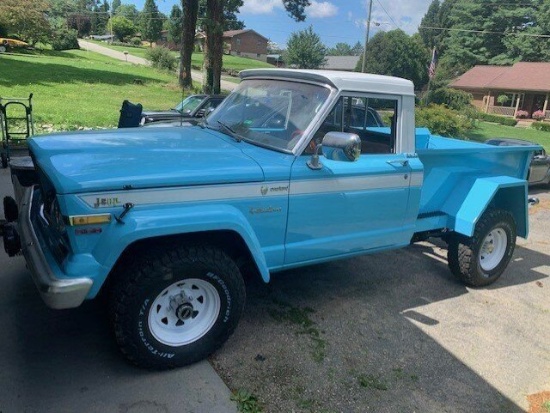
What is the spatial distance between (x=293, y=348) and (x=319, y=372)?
1.08 ft

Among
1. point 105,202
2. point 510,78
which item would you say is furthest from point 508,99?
point 105,202

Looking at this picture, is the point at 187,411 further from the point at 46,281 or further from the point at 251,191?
the point at 251,191

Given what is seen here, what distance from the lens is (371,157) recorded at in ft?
13.6

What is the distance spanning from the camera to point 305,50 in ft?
218

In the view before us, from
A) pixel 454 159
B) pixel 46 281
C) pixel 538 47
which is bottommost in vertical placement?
pixel 46 281

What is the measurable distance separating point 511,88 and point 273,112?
162 feet

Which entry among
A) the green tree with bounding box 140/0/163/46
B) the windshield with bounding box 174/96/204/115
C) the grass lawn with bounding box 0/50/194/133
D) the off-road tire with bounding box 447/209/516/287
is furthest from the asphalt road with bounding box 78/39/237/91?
the off-road tire with bounding box 447/209/516/287

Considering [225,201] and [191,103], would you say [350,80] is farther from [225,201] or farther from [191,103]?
[191,103]

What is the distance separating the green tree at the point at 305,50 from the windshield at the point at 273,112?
64178mm

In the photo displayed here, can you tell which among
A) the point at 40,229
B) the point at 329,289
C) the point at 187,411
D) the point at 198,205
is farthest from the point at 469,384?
the point at 40,229

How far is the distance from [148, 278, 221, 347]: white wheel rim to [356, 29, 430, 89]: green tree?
5818 centimetres

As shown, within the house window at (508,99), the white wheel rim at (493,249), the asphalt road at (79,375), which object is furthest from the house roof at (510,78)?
the asphalt road at (79,375)

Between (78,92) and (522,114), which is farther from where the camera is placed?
(522,114)

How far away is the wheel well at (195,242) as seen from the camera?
3209 millimetres
